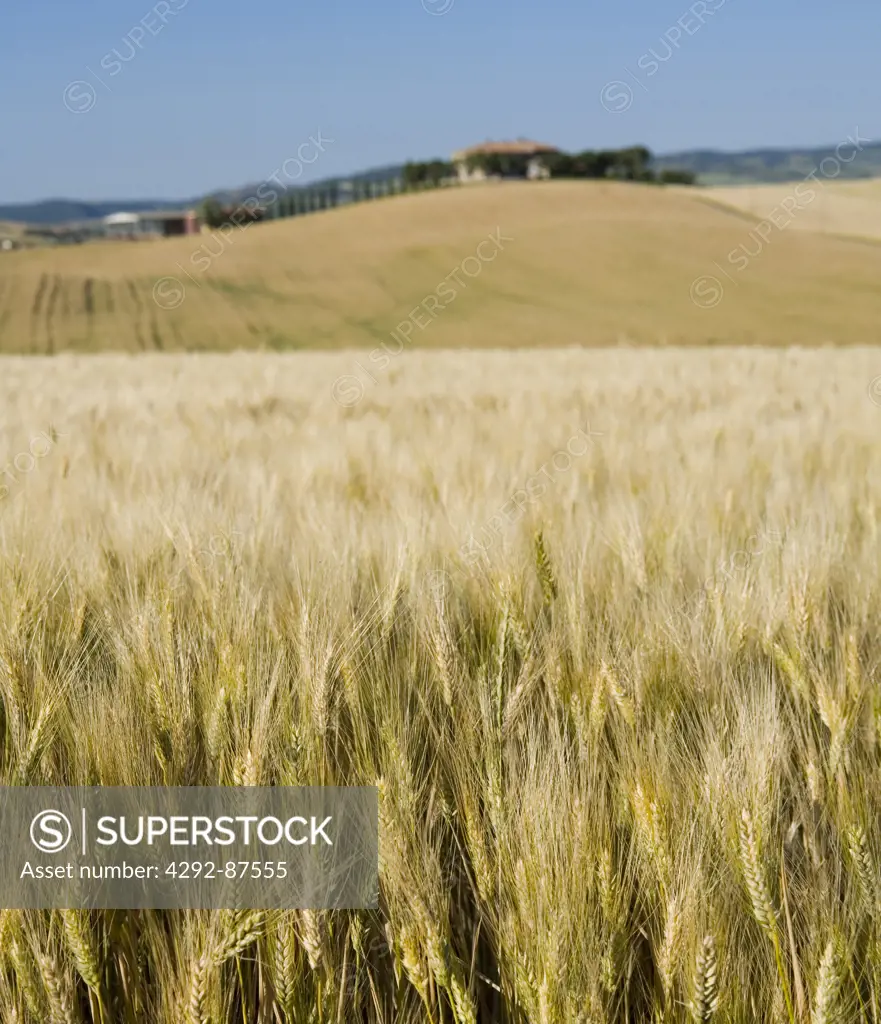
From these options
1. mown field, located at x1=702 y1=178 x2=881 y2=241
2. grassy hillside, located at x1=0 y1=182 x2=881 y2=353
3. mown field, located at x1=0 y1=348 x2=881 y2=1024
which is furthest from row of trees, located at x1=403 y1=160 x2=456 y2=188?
mown field, located at x1=0 y1=348 x2=881 y2=1024

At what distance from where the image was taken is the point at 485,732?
1.09m

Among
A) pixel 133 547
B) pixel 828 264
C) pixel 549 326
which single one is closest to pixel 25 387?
pixel 133 547

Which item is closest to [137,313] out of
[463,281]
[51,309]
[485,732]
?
[51,309]

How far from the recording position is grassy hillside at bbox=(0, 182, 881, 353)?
1009 inches

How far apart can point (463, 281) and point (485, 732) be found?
117ft

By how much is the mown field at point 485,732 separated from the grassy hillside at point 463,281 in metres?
19.7

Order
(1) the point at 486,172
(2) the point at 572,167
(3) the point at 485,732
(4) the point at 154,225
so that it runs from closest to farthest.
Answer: (3) the point at 485,732, (2) the point at 572,167, (1) the point at 486,172, (4) the point at 154,225

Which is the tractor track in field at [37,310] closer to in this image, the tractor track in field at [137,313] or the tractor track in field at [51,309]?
the tractor track in field at [51,309]

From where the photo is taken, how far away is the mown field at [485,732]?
0.87 metres

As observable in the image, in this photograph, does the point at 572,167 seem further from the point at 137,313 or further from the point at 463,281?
the point at 137,313

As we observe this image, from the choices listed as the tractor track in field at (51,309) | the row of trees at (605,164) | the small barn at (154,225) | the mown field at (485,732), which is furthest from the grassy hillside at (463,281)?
the small barn at (154,225)

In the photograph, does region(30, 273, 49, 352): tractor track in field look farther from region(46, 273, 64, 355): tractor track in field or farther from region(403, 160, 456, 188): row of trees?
region(403, 160, 456, 188): row of trees

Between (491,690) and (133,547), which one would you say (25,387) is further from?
(491,690)

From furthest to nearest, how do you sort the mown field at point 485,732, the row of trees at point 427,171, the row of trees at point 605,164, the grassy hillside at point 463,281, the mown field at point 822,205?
the row of trees at point 427,171, the row of trees at point 605,164, the mown field at point 822,205, the grassy hillside at point 463,281, the mown field at point 485,732
